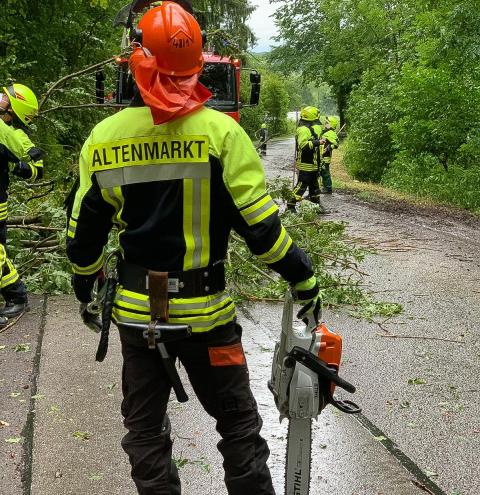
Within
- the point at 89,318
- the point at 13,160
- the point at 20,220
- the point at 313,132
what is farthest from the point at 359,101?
the point at 89,318

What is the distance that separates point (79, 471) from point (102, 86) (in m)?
6.63

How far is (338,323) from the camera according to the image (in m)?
5.79

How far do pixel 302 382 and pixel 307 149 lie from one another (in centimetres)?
918

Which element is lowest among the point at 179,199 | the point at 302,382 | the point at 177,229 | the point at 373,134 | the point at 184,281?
the point at 373,134

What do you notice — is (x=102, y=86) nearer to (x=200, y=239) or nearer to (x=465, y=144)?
(x=200, y=239)

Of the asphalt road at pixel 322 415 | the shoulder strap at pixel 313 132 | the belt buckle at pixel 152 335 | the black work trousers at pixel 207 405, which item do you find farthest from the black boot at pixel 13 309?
the shoulder strap at pixel 313 132

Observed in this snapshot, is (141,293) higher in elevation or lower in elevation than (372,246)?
higher

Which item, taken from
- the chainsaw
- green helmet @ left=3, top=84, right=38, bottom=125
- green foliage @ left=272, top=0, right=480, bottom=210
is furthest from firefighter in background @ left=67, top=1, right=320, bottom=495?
green foliage @ left=272, top=0, right=480, bottom=210

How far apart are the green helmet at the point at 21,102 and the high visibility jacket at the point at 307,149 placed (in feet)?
20.2

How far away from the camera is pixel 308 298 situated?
8.38 feet

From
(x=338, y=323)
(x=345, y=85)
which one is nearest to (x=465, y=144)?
(x=338, y=323)

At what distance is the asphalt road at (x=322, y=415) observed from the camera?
126 inches

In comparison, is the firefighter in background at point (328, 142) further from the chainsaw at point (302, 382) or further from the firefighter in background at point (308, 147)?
the chainsaw at point (302, 382)

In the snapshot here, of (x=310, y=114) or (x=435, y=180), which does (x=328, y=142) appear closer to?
(x=310, y=114)
